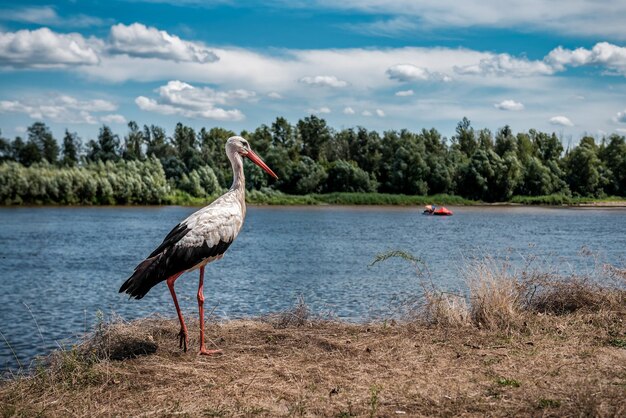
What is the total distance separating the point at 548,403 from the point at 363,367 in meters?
2.32

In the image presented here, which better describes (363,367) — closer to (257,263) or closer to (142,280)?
(142,280)

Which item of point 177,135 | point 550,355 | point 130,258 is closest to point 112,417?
point 550,355

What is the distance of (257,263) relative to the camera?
31.5 meters

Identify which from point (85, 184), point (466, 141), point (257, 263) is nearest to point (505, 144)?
point (466, 141)

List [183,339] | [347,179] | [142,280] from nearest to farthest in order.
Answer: [142,280]
[183,339]
[347,179]

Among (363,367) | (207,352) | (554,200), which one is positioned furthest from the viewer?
(554,200)

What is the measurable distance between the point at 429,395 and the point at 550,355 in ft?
8.00

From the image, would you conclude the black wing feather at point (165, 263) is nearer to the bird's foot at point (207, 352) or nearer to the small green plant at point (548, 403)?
the bird's foot at point (207, 352)

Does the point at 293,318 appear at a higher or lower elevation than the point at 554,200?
higher

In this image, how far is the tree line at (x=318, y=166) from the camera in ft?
285

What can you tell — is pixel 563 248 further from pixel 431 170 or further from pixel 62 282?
pixel 431 170

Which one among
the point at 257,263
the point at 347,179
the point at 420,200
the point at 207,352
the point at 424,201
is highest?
the point at 347,179

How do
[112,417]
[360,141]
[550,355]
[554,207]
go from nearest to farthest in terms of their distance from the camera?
[112,417] < [550,355] < [554,207] < [360,141]

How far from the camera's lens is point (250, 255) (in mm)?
35375
